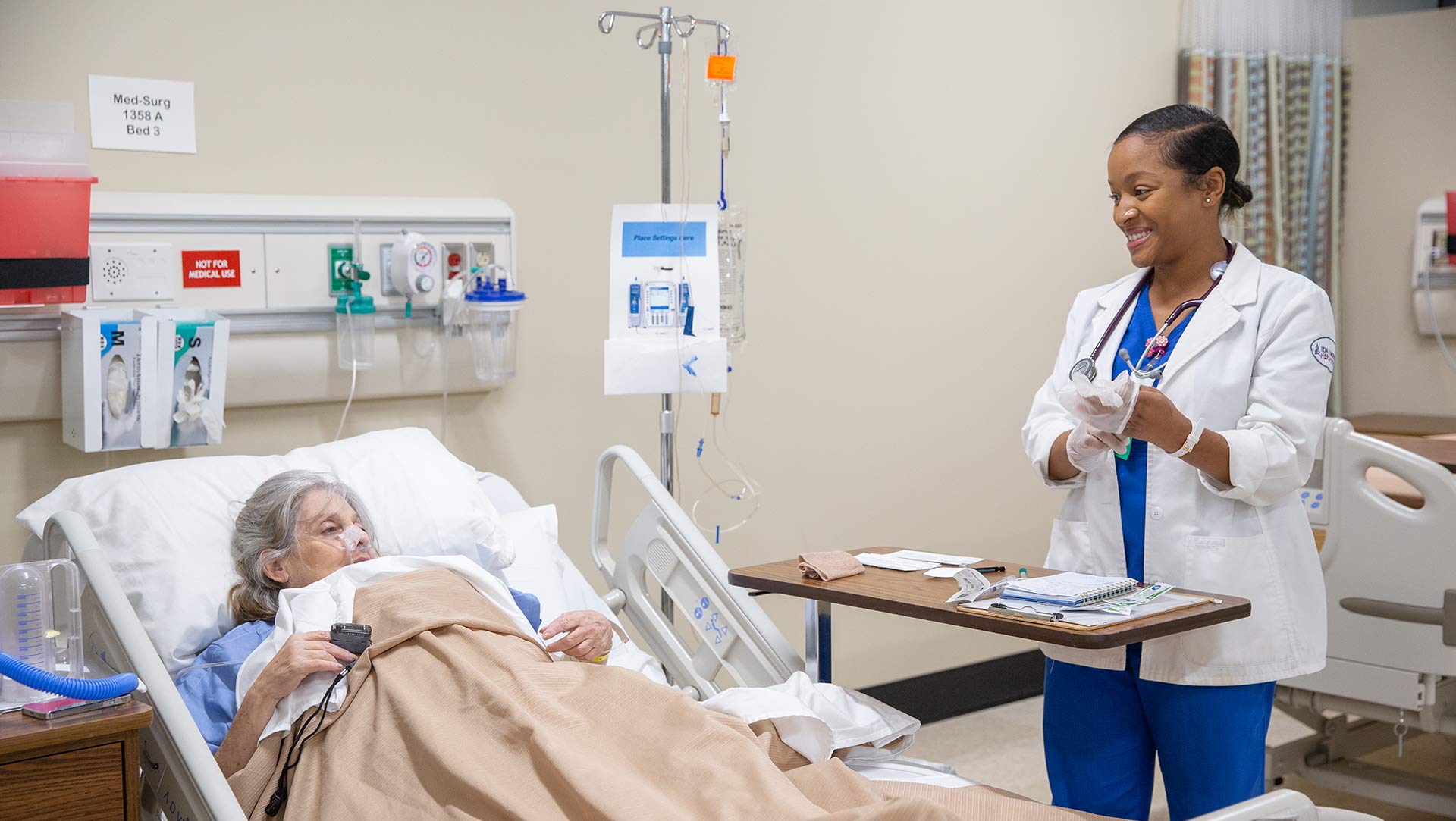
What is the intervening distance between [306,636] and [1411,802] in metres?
2.65

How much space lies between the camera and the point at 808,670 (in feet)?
7.29

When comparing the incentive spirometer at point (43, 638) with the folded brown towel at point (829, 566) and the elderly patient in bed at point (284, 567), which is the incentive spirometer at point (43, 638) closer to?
the elderly patient in bed at point (284, 567)

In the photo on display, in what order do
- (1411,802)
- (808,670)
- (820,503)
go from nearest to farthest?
1. (808,670)
2. (1411,802)
3. (820,503)

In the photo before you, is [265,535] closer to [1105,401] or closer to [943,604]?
[943,604]

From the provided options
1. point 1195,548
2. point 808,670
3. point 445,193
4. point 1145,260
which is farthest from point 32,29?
point 1195,548

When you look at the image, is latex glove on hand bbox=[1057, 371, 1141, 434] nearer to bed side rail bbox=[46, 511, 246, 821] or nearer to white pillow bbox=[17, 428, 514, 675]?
white pillow bbox=[17, 428, 514, 675]

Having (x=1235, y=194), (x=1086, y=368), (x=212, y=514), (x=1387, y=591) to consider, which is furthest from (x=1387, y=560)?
(x=212, y=514)

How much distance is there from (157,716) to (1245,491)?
157cm

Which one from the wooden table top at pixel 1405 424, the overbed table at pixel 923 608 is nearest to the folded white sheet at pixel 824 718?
the overbed table at pixel 923 608

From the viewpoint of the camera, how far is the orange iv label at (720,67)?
2.56 m

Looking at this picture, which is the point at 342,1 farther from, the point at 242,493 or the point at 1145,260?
the point at 1145,260

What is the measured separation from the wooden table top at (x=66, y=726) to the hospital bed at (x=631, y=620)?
8cm

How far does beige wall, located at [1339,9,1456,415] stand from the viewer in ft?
14.0

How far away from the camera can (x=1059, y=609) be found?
1.78 m
